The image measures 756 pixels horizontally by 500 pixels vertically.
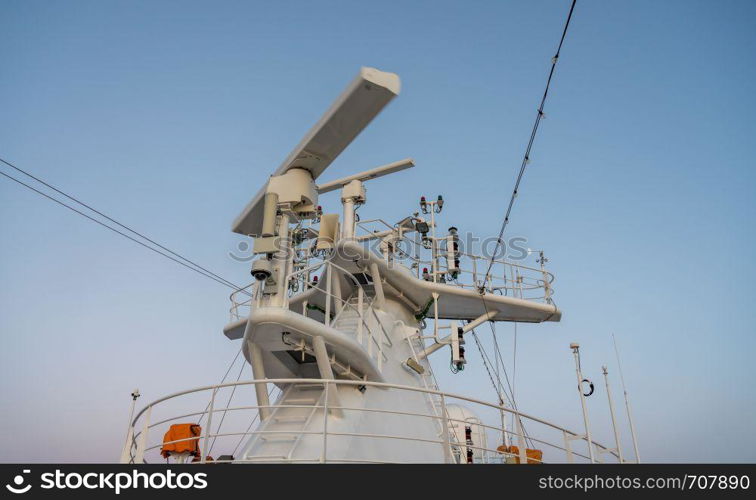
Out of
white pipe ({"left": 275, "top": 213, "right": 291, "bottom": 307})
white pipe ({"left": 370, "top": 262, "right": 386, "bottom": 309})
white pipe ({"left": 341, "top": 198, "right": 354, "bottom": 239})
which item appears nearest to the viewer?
white pipe ({"left": 275, "top": 213, "right": 291, "bottom": 307})

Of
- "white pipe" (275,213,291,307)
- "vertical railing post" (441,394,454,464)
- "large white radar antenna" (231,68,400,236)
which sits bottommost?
"vertical railing post" (441,394,454,464)

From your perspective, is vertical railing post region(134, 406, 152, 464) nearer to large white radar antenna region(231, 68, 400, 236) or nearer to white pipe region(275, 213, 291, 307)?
white pipe region(275, 213, 291, 307)

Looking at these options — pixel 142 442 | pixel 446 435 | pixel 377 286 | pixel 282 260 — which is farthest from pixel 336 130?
pixel 142 442

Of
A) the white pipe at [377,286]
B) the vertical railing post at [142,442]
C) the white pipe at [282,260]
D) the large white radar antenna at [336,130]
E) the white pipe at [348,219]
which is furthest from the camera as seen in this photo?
the white pipe at [377,286]

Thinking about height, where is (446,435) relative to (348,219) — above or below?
below

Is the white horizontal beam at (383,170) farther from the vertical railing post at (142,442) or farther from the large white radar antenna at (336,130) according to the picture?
the vertical railing post at (142,442)

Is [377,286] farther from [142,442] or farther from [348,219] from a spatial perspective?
[142,442]

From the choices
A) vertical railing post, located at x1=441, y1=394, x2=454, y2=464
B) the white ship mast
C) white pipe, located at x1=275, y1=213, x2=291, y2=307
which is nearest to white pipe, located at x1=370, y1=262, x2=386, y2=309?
the white ship mast

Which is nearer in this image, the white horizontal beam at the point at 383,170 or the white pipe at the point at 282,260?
the white pipe at the point at 282,260

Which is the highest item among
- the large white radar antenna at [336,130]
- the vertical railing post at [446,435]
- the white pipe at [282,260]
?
the large white radar antenna at [336,130]

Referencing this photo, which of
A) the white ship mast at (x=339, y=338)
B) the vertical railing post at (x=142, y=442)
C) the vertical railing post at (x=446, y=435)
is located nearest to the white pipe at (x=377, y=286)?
the white ship mast at (x=339, y=338)

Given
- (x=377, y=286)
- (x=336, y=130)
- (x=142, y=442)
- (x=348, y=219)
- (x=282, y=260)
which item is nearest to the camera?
(x=142, y=442)

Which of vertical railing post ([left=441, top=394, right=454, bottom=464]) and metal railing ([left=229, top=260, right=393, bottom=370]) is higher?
metal railing ([left=229, top=260, right=393, bottom=370])

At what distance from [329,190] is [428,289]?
11.7ft
